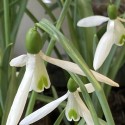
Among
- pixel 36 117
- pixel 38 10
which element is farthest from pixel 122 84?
pixel 36 117

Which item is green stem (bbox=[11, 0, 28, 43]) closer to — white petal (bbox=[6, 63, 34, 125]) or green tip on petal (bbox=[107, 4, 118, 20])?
green tip on petal (bbox=[107, 4, 118, 20])

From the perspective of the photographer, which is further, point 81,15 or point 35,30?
point 81,15

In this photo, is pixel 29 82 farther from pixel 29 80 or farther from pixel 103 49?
pixel 103 49

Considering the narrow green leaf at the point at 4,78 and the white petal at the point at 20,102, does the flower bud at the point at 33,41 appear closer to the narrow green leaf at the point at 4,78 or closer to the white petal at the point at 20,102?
the white petal at the point at 20,102

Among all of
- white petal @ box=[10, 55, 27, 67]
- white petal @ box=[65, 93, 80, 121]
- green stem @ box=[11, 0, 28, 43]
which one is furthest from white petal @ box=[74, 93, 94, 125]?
green stem @ box=[11, 0, 28, 43]

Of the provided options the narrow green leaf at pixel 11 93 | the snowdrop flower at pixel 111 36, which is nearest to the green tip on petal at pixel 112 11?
the snowdrop flower at pixel 111 36

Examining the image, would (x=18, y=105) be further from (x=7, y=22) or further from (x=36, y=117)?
(x=7, y=22)
